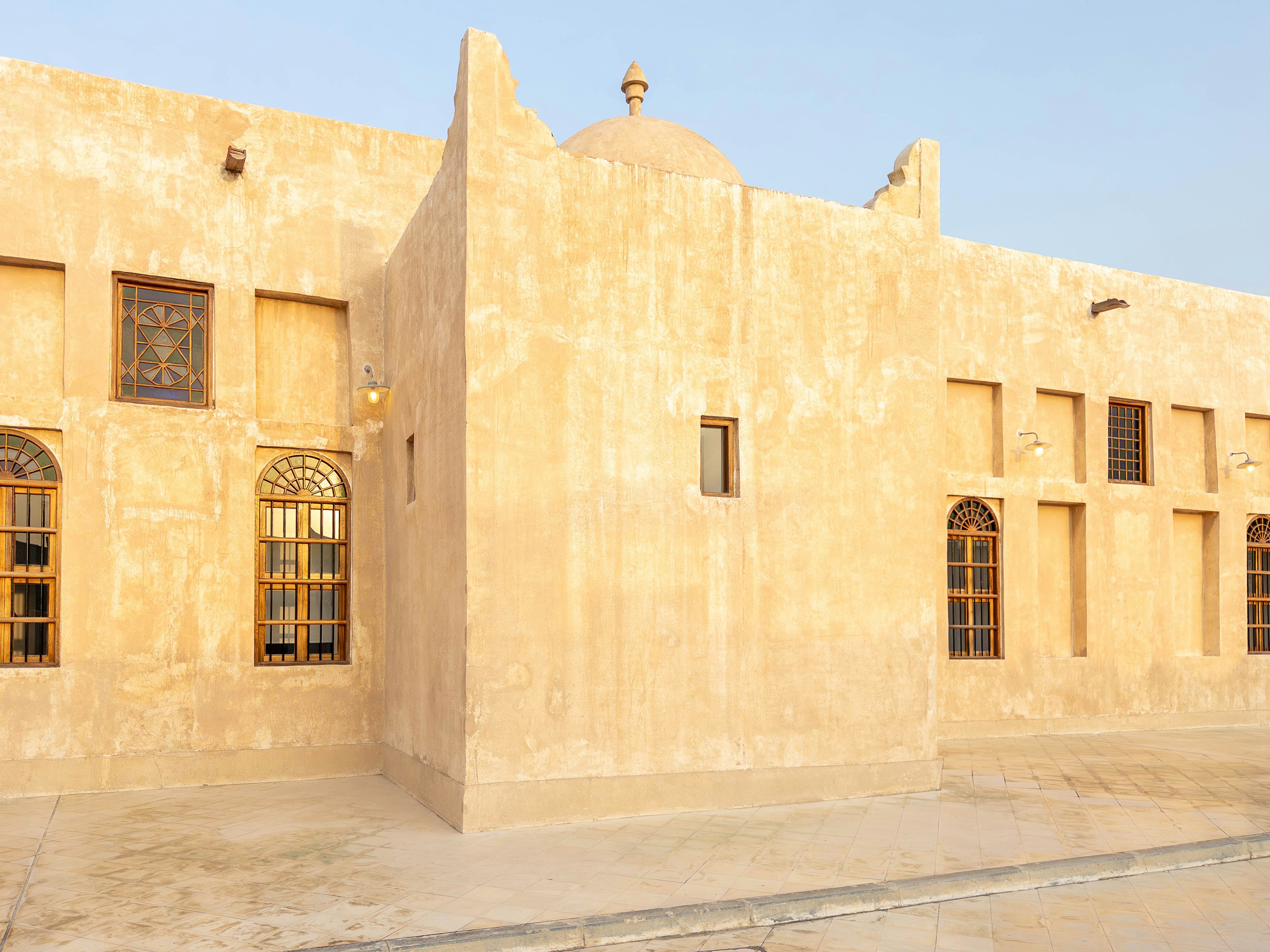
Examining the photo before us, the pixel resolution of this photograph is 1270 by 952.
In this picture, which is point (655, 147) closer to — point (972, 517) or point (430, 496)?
point (430, 496)

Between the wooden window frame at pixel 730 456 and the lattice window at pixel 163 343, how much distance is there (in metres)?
5.42

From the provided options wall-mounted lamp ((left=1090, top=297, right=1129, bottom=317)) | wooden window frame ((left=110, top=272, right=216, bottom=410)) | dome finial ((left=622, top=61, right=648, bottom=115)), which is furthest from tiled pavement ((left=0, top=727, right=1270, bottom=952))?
dome finial ((left=622, top=61, right=648, bottom=115))

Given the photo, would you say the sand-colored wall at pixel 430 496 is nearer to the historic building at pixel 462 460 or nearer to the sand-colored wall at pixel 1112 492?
the historic building at pixel 462 460

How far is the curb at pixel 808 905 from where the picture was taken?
5648 mm

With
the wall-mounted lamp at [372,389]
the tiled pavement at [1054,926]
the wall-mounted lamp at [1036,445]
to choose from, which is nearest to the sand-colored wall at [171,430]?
the wall-mounted lamp at [372,389]

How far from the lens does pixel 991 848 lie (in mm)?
7715

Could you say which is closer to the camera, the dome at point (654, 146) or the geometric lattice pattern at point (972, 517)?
the dome at point (654, 146)

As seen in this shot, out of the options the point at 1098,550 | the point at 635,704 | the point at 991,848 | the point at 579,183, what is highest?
the point at 579,183

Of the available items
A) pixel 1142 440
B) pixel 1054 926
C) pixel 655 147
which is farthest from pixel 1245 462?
pixel 1054 926

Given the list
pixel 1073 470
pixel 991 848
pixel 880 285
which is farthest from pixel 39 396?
pixel 1073 470

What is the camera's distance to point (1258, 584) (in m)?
16.5

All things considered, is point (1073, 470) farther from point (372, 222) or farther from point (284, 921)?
point (284, 921)

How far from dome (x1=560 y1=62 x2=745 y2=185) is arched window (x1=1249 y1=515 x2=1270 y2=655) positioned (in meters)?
10.6

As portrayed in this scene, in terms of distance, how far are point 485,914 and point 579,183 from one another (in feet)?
19.9
